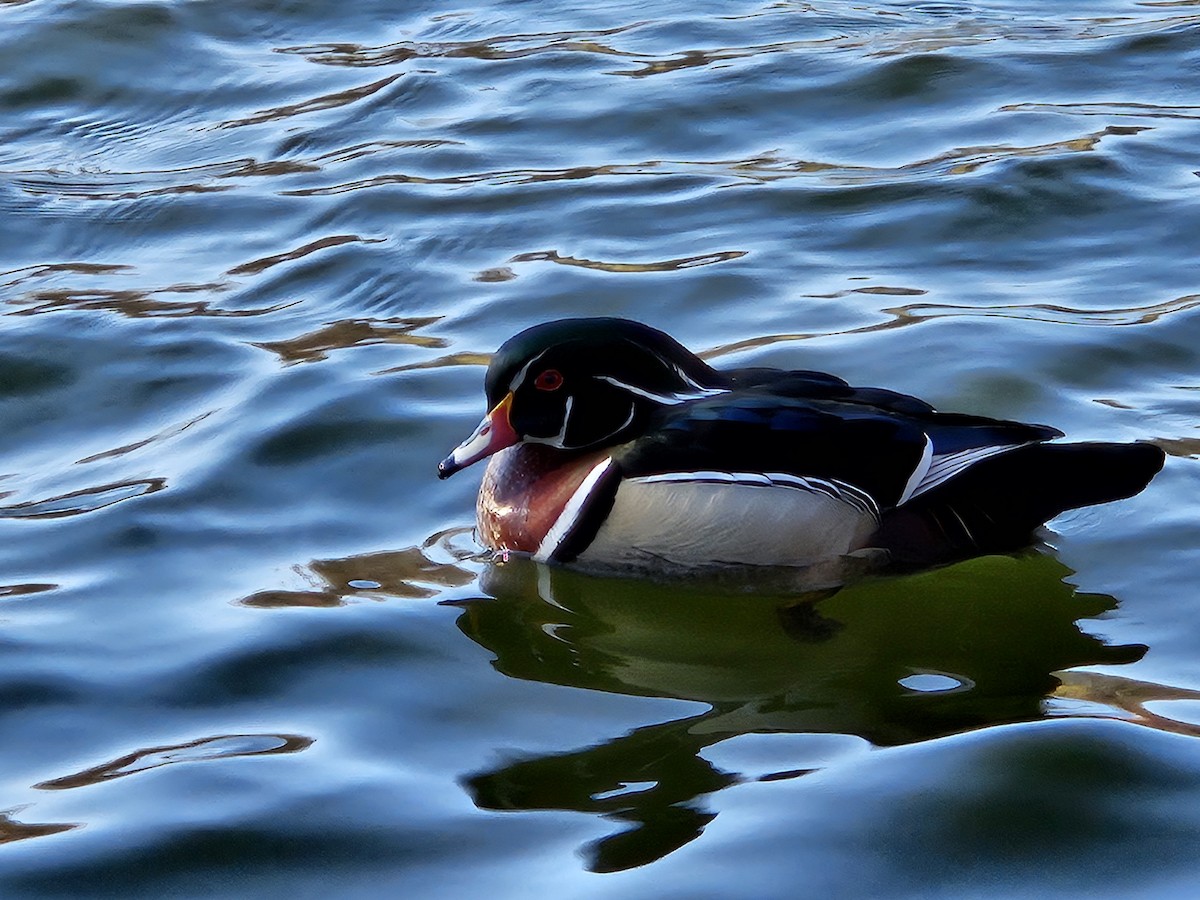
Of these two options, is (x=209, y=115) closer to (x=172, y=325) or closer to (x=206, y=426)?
(x=172, y=325)

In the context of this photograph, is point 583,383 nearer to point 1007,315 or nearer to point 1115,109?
point 1007,315

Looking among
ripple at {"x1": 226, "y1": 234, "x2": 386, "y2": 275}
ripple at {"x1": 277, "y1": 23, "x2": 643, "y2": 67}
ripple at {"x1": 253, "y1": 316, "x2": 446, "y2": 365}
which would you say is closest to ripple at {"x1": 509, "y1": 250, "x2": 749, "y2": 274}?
ripple at {"x1": 253, "y1": 316, "x2": 446, "y2": 365}

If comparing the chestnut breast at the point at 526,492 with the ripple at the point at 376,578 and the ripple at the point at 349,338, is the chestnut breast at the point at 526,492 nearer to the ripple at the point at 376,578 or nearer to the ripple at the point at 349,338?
the ripple at the point at 376,578

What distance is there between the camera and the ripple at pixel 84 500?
604 centimetres

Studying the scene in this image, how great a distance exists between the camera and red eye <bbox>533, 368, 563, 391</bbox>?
5590 millimetres

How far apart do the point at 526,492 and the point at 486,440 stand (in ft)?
0.65

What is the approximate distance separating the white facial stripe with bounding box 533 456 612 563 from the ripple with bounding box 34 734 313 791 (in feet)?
3.84

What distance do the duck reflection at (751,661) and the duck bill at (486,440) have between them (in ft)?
1.11

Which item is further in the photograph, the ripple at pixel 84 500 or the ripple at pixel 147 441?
the ripple at pixel 147 441

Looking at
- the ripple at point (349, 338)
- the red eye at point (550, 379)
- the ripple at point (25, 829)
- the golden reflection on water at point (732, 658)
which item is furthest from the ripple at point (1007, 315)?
the ripple at point (25, 829)

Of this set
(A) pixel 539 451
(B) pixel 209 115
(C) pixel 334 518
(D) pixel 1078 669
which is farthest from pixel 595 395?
(B) pixel 209 115

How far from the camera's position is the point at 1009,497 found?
5309mm

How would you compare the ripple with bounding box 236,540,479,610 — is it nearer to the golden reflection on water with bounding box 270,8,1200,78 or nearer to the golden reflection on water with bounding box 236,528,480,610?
the golden reflection on water with bounding box 236,528,480,610

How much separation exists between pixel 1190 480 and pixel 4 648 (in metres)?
3.54
